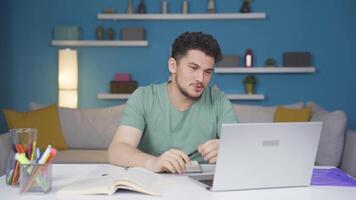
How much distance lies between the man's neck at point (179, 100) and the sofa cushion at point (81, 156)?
49.7 inches

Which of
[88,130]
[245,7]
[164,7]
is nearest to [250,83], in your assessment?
[245,7]

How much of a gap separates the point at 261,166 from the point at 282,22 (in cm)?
329

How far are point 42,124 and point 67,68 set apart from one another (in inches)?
34.5

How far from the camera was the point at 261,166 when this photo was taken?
1.19m

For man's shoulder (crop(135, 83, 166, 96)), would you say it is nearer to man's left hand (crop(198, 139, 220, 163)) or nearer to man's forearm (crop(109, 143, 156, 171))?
man's forearm (crop(109, 143, 156, 171))

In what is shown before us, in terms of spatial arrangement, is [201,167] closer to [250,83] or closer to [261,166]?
[261,166]

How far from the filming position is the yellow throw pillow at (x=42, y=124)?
3.35 meters

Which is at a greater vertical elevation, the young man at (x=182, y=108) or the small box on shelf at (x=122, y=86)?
the young man at (x=182, y=108)

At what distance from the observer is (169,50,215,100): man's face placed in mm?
1756

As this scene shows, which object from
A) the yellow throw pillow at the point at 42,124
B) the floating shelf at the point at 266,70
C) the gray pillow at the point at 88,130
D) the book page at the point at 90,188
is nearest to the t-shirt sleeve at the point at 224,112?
the book page at the point at 90,188

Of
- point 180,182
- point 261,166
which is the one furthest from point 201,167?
point 261,166

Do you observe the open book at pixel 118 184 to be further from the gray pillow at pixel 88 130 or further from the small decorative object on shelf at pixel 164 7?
the small decorative object on shelf at pixel 164 7

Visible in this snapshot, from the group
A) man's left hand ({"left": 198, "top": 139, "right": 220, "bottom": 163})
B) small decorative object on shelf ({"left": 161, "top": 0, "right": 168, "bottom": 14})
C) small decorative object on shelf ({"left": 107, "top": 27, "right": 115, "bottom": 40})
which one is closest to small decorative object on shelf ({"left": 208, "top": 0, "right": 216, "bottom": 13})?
small decorative object on shelf ({"left": 161, "top": 0, "right": 168, "bottom": 14})

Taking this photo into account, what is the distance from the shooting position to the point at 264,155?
118 cm
